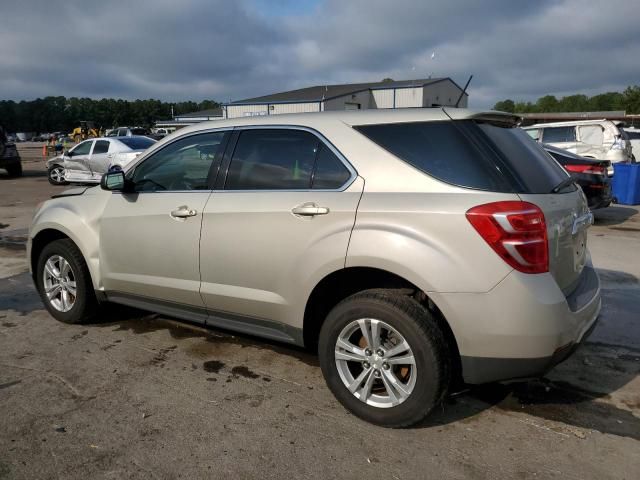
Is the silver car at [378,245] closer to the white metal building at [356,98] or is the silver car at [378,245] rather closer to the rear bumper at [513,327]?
the rear bumper at [513,327]

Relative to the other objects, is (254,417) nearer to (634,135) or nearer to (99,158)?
(99,158)

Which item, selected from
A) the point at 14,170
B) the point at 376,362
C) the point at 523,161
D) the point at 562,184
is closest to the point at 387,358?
the point at 376,362

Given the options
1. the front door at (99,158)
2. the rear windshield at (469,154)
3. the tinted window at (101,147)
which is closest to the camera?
the rear windshield at (469,154)

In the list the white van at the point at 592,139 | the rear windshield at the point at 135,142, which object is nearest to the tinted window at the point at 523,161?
the white van at the point at 592,139

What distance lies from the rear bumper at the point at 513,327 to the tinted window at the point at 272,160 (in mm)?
1207

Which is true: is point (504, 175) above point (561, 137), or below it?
below

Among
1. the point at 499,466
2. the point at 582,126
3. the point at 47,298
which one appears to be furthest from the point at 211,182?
the point at 582,126

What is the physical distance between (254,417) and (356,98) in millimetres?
42250

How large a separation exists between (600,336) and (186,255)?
3420mm

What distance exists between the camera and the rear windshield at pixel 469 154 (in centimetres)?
268

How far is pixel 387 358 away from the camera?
286cm

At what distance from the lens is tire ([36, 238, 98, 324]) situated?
4.36m

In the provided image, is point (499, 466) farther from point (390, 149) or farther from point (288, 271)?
point (390, 149)

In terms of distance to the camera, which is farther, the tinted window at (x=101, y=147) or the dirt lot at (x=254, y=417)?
the tinted window at (x=101, y=147)
